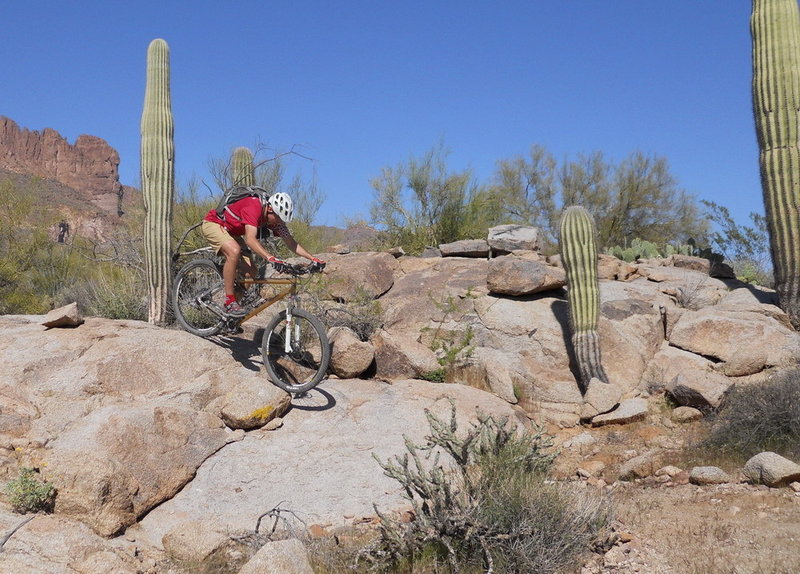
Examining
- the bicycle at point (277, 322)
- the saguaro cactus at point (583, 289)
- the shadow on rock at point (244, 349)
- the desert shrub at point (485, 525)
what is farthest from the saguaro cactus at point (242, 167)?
the desert shrub at point (485, 525)

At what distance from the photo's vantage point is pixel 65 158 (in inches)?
3108

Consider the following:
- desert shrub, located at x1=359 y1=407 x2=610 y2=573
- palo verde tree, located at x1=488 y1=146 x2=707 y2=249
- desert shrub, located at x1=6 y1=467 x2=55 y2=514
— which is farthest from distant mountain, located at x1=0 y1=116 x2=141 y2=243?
desert shrub, located at x1=359 y1=407 x2=610 y2=573

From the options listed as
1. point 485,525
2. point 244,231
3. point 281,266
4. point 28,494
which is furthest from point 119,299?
point 485,525

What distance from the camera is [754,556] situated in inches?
170

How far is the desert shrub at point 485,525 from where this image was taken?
4.34m

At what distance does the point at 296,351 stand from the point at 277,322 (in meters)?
0.36

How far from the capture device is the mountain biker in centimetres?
680

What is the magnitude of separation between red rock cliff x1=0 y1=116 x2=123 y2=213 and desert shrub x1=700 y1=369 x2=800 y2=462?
2982 inches

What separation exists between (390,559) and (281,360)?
3.53 m

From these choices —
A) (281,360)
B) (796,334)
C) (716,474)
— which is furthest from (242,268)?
(796,334)

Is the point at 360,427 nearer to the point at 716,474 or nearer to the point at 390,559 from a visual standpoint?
the point at 390,559

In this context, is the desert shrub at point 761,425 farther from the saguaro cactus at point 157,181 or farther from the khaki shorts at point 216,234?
the saguaro cactus at point 157,181

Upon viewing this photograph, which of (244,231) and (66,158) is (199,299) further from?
(66,158)

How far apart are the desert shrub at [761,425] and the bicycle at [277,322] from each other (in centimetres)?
410
